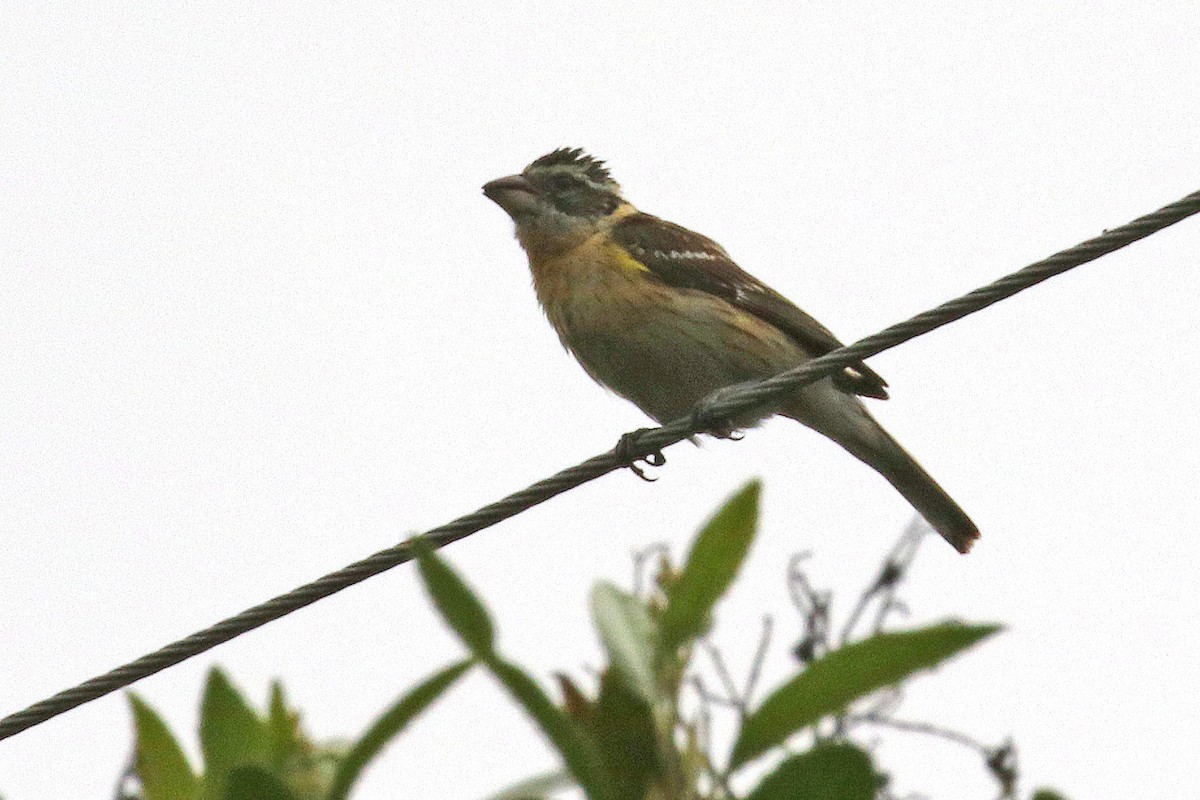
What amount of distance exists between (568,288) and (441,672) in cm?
558

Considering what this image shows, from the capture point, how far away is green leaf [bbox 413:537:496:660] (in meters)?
1.51

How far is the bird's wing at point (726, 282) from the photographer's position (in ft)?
23.7

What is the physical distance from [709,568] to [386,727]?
0.37 metres

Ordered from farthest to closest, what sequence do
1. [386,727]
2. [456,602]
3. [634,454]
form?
[634,454] < [386,727] < [456,602]

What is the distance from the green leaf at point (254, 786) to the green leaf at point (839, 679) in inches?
18.3

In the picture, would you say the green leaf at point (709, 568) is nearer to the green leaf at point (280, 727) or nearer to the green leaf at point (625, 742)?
the green leaf at point (625, 742)

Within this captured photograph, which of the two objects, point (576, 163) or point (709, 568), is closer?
point (709, 568)

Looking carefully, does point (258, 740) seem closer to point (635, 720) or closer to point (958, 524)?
point (635, 720)

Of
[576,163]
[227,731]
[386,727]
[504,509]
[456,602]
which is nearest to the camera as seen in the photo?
[456,602]

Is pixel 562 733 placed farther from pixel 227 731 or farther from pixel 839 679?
pixel 227 731

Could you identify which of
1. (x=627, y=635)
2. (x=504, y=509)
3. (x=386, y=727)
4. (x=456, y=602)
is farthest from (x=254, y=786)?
(x=504, y=509)

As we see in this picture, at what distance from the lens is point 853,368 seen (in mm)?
7141

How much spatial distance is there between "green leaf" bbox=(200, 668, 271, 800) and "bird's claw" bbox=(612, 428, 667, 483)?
3991 mm

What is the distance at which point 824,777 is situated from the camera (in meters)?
1.59
